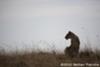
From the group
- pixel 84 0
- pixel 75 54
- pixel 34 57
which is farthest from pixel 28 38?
pixel 84 0

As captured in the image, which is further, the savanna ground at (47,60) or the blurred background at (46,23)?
the blurred background at (46,23)

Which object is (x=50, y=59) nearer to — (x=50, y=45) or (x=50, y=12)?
(x=50, y=45)

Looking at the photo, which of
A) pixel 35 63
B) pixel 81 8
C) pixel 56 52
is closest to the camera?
pixel 35 63

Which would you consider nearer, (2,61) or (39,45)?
(2,61)

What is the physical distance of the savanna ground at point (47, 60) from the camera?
9.30 feet

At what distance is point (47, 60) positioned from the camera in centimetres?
292

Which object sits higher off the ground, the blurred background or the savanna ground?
the blurred background

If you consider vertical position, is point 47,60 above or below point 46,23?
below

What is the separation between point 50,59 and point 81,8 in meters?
1.02

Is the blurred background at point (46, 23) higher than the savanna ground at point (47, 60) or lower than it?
higher

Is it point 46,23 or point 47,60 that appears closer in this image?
point 47,60

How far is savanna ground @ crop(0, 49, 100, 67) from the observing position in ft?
9.30

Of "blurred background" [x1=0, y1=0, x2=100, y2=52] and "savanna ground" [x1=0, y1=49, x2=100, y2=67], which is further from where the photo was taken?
"blurred background" [x1=0, y1=0, x2=100, y2=52]

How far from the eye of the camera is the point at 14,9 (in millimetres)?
3553
